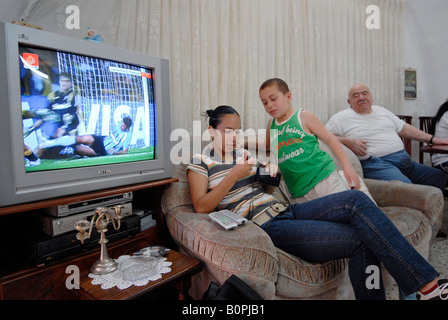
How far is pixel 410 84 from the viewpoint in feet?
11.4

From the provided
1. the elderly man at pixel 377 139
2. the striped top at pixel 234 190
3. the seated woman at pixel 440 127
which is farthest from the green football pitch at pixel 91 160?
the seated woman at pixel 440 127

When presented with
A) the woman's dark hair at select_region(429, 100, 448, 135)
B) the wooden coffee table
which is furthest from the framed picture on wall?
the wooden coffee table

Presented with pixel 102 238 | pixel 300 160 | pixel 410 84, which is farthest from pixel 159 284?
pixel 410 84

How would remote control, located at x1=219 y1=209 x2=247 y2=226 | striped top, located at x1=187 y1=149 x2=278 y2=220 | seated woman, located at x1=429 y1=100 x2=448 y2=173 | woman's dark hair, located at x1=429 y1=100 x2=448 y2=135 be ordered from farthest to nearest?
woman's dark hair, located at x1=429 y1=100 x2=448 y2=135
seated woman, located at x1=429 y1=100 x2=448 y2=173
striped top, located at x1=187 y1=149 x2=278 y2=220
remote control, located at x1=219 y1=209 x2=247 y2=226

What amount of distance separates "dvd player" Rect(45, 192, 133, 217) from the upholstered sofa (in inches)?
9.6

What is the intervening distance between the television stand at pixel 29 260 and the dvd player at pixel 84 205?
0.06m

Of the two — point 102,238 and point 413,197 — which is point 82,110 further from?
point 413,197

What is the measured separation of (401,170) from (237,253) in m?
2.03

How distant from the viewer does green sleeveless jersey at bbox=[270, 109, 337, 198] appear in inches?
60.8

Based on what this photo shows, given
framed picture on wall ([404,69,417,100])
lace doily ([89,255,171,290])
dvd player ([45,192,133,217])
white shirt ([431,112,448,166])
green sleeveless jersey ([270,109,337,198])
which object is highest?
framed picture on wall ([404,69,417,100])

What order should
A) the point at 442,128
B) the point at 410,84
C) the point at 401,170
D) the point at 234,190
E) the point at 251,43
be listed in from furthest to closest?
1. the point at 410,84
2. the point at 442,128
3. the point at 401,170
4. the point at 251,43
5. the point at 234,190

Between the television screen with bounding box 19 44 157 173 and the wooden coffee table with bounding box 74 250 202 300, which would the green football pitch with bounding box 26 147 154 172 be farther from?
the wooden coffee table with bounding box 74 250 202 300

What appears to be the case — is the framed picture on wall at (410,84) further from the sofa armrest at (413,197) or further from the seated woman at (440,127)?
the sofa armrest at (413,197)

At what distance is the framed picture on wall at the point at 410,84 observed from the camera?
344cm
